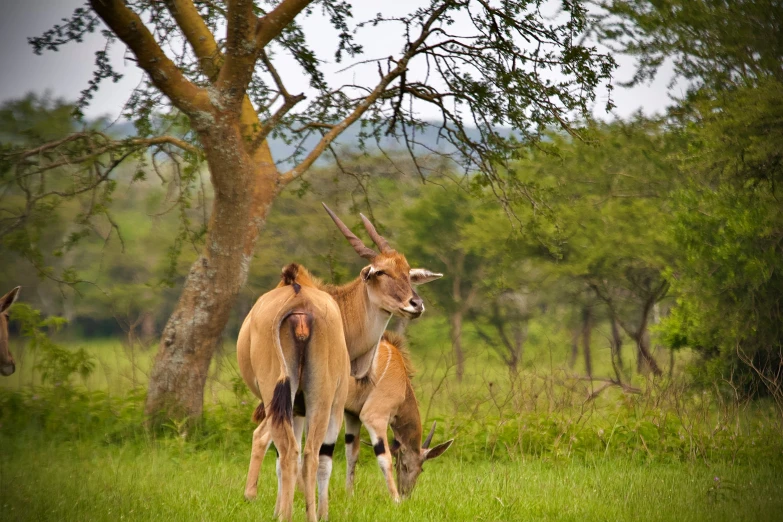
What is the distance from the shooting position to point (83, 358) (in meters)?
8.74

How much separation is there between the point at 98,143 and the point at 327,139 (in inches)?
89.3

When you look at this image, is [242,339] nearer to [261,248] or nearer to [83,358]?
[83,358]

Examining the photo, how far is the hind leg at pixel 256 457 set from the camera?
6.42 meters

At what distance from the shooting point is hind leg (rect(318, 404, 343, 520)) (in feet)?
18.2

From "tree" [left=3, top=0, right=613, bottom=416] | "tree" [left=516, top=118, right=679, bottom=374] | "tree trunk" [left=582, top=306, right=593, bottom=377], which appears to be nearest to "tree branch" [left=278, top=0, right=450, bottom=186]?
"tree" [left=3, top=0, right=613, bottom=416]

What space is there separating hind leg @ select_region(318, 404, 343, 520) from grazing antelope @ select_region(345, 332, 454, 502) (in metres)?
1.30

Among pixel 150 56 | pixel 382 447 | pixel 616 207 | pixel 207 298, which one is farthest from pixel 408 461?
pixel 616 207

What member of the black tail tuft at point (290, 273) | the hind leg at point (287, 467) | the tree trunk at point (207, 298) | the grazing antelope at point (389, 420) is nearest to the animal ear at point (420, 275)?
the grazing antelope at point (389, 420)

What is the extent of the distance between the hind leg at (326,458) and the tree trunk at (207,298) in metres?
3.16

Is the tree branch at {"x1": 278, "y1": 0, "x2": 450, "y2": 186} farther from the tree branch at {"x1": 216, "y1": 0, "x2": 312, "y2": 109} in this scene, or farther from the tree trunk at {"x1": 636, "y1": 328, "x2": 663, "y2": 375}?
the tree trunk at {"x1": 636, "y1": 328, "x2": 663, "y2": 375}

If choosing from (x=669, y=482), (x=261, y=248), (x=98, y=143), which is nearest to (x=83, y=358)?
(x=98, y=143)

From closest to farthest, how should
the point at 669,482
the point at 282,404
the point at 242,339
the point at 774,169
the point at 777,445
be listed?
the point at 282,404, the point at 242,339, the point at 669,482, the point at 777,445, the point at 774,169

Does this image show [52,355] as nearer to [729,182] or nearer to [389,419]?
[389,419]

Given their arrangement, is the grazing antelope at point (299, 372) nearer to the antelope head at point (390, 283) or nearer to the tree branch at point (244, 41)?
the antelope head at point (390, 283)
